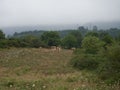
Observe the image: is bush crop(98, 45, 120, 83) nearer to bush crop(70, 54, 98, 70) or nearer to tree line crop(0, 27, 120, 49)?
bush crop(70, 54, 98, 70)

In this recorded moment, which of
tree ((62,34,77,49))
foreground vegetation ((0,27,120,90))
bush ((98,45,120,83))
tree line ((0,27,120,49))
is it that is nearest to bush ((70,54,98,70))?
foreground vegetation ((0,27,120,90))

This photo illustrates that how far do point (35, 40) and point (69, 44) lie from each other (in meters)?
10.2

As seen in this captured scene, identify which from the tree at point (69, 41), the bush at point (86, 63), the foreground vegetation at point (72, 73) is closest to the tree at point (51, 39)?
the tree at point (69, 41)

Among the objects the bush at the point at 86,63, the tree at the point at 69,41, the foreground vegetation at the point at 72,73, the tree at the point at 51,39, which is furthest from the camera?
the tree at the point at 51,39

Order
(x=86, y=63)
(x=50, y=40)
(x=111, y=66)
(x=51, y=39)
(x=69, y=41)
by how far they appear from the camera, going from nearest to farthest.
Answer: (x=111, y=66) < (x=86, y=63) < (x=69, y=41) < (x=51, y=39) < (x=50, y=40)

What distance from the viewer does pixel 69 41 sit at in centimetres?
5631

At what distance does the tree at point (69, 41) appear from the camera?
56.3m

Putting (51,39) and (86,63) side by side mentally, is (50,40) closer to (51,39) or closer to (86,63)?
(51,39)

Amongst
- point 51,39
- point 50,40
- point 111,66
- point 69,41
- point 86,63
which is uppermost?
point 111,66

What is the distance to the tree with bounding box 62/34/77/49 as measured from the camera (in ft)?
185

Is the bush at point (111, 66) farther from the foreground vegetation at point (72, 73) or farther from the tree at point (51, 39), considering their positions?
the tree at point (51, 39)

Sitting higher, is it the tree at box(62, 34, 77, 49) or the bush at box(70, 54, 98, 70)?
the bush at box(70, 54, 98, 70)

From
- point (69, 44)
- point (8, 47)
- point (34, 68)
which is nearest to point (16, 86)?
point (34, 68)

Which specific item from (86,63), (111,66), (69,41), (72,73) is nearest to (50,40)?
(69,41)
